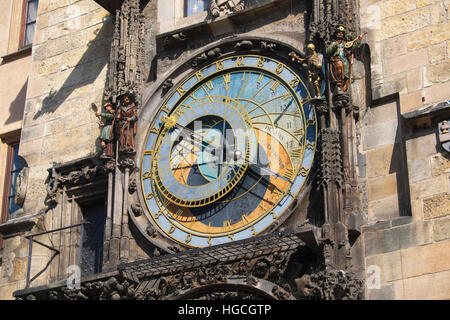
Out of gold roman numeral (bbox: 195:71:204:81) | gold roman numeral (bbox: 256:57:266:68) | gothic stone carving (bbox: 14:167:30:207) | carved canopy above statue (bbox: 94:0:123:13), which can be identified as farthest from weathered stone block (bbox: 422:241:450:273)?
gothic stone carving (bbox: 14:167:30:207)

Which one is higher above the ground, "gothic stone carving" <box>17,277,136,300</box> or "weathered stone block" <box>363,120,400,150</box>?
"weathered stone block" <box>363,120,400,150</box>

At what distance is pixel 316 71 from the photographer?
41.8 ft

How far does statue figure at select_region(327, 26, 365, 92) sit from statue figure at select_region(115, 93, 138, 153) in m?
2.70

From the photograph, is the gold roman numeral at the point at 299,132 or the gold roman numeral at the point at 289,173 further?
the gold roman numeral at the point at 299,132

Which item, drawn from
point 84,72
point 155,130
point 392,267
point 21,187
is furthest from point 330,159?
point 21,187

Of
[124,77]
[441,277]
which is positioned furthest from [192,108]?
[441,277]

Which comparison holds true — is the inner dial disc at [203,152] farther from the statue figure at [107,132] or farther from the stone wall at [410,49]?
the stone wall at [410,49]

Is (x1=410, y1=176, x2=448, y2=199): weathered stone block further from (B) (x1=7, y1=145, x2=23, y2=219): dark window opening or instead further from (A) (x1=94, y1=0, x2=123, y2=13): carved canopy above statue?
(B) (x1=7, y1=145, x2=23, y2=219): dark window opening

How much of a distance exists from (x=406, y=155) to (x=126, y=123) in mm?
3658

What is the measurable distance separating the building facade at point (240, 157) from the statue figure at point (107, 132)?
0.02m

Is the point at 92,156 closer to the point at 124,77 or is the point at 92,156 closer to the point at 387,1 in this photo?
the point at 124,77

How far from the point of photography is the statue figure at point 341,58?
12.5 meters

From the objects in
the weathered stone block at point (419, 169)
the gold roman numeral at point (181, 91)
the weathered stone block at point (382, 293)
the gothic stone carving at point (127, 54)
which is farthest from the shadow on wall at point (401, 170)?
the gothic stone carving at point (127, 54)

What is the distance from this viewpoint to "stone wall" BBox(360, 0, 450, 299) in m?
11.4
